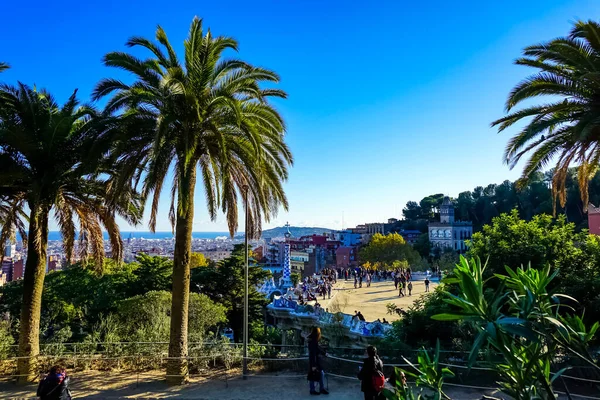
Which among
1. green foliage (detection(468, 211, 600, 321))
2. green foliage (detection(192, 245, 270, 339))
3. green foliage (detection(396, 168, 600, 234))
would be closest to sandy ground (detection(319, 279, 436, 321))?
green foliage (detection(192, 245, 270, 339))

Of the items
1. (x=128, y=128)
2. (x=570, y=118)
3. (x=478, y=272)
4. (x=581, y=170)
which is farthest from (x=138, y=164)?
(x=581, y=170)

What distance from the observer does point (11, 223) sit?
1204 cm

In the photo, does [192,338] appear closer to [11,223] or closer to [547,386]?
[11,223]

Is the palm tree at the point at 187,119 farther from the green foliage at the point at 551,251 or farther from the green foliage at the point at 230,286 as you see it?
the green foliage at the point at 230,286

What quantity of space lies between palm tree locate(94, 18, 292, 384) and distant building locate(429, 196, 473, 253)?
85738 millimetres

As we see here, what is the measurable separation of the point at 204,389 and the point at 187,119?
5.98 m

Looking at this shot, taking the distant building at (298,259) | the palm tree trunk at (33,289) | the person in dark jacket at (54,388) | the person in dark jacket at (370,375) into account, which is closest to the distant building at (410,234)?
the distant building at (298,259)

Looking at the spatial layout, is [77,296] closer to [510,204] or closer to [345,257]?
[345,257]

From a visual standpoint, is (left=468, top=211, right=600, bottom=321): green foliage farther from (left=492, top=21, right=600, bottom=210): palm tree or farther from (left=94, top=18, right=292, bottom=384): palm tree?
(left=94, top=18, right=292, bottom=384): palm tree

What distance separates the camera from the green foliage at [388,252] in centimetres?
5959

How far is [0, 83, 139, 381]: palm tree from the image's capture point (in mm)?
9180

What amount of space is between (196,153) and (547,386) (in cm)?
Answer: 851

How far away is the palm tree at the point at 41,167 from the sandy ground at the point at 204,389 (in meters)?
1.64

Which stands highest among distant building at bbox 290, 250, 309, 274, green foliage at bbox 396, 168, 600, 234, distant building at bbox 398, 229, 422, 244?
green foliage at bbox 396, 168, 600, 234
